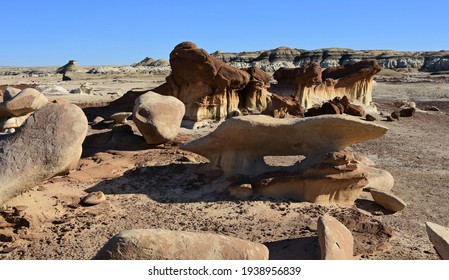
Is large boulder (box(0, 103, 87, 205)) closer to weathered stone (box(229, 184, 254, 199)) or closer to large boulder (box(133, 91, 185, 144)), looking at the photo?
weathered stone (box(229, 184, 254, 199))

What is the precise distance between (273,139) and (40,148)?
3490 mm

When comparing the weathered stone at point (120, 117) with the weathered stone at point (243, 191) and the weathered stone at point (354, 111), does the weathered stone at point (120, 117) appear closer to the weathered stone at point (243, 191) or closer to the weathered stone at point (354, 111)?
the weathered stone at point (243, 191)

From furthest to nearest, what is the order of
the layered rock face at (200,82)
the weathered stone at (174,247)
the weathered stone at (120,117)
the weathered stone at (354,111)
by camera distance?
1. the weathered stone at (354,111)
2. the layered rock face at (200,82)
3. the weathered stone at (120,117)
4. the weathered stone at (174,247)

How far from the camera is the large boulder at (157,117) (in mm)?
9062

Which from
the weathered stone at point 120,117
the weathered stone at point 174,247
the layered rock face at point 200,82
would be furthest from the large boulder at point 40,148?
the layered rock face at point 200,82

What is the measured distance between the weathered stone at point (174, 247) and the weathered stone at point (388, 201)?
3.08 m

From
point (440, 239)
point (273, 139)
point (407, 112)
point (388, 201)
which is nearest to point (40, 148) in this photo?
point (273, 139)

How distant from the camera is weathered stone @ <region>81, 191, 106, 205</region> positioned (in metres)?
6.32

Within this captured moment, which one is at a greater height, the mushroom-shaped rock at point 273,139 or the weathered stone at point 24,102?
the weathered stone at point 24,102

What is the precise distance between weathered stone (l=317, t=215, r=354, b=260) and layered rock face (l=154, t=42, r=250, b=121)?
347 inches

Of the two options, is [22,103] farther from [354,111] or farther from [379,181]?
[354,111]

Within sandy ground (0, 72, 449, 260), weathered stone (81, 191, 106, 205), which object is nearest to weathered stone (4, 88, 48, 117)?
sandy ground (0, 72, 449, 260)

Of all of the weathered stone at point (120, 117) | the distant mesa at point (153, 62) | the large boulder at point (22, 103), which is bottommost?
the weathered stone at point (120, 117)

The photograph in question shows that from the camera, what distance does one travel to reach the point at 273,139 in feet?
22.9
